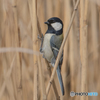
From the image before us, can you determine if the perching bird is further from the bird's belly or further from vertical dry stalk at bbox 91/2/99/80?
vertical dry stalk at bbox 91/2/99/80

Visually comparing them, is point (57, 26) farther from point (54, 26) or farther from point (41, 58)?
point (41, 58)

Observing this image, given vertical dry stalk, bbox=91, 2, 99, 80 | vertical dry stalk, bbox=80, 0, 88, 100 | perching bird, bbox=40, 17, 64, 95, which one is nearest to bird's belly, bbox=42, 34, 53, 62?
perching bird, bbox=40, 17, 64, 95

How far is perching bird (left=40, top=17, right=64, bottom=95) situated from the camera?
638mm

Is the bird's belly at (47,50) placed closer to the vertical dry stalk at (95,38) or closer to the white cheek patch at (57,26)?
the white cheek patch at (57,26)

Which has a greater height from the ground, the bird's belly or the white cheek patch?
the white cheek patch

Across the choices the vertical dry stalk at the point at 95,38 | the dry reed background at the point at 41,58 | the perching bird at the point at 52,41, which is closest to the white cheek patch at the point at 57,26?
the perching bird at the point at 52,41

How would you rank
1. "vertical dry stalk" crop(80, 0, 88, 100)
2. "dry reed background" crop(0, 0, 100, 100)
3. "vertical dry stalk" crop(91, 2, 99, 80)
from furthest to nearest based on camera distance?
"vertical dry stalk" crop(91, 2, 99, 80) < "dry reed background" crop(0, 0, 100, 100) < "vertical dry stalk" crop(80, 0, 88, 100)

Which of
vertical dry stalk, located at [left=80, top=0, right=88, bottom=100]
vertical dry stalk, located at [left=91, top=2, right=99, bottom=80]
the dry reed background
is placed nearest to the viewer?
vertical dry stalk, located at [left=80, top=0, right=88, bottom=100]

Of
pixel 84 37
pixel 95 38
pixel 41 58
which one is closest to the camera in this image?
pixel 84 37

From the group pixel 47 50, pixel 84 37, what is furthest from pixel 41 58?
pixel 84 37

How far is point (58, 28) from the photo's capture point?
2.12ft

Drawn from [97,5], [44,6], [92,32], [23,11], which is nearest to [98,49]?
[92,32]

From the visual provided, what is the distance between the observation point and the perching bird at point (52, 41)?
2.09ft

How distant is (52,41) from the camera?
2.20 feet
